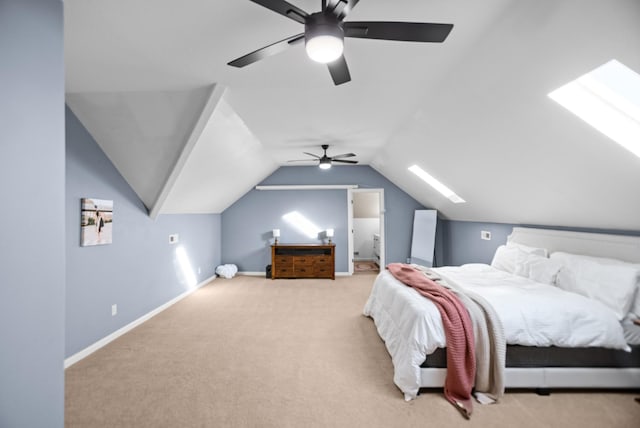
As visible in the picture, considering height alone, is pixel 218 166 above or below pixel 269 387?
above

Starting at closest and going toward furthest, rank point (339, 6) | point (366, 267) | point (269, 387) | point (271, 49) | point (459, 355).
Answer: point (339, 6)
point (271, 49)
point (459, 355)
point (269, 387)
point (366, 267)

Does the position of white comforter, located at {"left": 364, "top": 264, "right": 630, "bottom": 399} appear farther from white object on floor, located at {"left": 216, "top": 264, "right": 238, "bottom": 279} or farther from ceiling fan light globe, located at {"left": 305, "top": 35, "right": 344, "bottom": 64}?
white object on floor, located at {"left": 216, "top": 264, "right": 238, "bottom": 279}

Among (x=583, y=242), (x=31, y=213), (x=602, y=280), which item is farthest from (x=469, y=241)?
(x=31, y=213)

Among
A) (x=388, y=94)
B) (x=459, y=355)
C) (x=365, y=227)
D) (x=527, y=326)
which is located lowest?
(x=459, y=355)

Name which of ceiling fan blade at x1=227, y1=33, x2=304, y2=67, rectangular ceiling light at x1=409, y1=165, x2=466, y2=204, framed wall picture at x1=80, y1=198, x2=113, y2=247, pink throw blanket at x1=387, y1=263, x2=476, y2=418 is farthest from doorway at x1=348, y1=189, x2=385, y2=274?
ceiling fan blade at x1=227, y1=33, x2=304, y2=67

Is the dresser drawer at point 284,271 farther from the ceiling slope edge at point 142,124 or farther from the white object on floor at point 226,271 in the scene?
the ceiling slope edge at point 142,124

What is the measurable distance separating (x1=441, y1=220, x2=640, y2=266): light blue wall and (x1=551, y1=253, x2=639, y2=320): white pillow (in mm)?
→ 679

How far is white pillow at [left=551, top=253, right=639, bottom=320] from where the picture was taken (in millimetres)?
2068

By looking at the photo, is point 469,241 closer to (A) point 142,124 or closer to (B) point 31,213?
(A) point 142,124

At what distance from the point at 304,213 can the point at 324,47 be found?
4.99m

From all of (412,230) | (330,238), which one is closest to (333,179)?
(330,238)

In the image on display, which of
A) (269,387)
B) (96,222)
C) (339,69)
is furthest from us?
(96,222)

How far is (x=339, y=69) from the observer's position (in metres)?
1.65

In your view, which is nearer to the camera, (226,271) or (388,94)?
(388,94)
